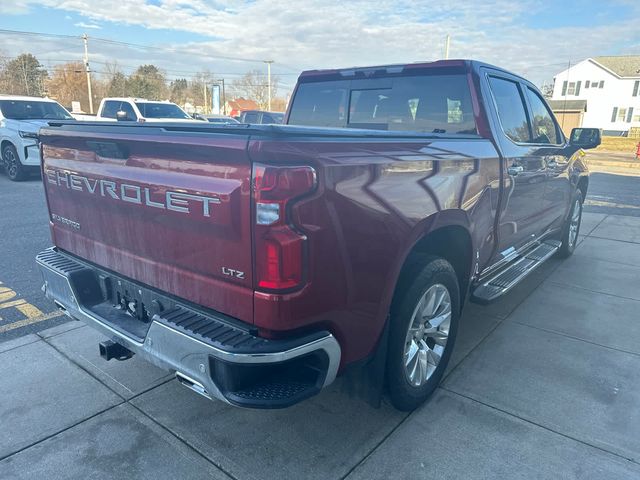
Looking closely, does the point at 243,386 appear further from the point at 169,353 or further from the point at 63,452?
the point at 63,452

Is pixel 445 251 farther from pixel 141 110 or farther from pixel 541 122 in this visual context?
pixel 141 110

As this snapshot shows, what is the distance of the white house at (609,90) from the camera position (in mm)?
53875

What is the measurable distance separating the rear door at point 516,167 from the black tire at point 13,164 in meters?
11.2

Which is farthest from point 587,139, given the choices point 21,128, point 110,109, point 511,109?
point 110,109

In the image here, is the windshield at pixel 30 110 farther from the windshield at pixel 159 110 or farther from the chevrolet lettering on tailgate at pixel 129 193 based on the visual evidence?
the chevrolet lettering on tailgate at pixel 129 193

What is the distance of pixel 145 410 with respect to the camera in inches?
114

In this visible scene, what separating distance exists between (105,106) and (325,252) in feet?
50.9

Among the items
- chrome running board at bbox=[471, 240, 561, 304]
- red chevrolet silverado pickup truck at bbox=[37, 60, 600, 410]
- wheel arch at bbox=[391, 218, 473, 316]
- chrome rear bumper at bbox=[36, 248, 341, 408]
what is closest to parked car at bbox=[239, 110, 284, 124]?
chrome running board at bbox=[471, 240, 561, 304]

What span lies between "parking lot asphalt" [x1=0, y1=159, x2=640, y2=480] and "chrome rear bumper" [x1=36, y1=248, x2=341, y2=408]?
631mm

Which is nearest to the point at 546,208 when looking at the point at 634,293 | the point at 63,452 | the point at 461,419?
the point at 634,293

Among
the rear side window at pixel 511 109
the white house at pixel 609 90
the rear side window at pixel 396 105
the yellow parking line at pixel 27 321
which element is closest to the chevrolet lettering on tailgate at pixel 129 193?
the yellow parking line at pixel 27 321

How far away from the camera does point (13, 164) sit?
452 inches

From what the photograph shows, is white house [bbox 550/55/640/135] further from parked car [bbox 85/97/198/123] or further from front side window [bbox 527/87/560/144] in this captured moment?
front side window [bbox 527/87/560/144]

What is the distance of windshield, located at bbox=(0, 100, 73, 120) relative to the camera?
1135cm
